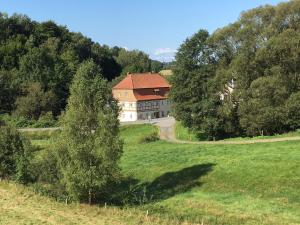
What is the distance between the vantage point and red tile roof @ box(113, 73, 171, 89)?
101 metres

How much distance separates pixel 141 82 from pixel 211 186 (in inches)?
2599

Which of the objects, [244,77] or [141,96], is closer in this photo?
[244,77]

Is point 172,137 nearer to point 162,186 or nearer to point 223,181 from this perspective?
point 162,186

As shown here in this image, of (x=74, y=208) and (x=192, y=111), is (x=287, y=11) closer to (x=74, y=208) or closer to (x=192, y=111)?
(x=192, y=111)

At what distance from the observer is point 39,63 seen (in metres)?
109

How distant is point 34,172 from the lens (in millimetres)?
41906

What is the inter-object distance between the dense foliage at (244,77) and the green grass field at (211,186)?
894cm

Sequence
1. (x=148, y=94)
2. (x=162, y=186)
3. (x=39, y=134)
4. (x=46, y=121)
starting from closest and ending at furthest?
1. (x=162, y=186)
2. (x=39, y=134)
3. (x=46, y=121)
4. (x=148, y=94)

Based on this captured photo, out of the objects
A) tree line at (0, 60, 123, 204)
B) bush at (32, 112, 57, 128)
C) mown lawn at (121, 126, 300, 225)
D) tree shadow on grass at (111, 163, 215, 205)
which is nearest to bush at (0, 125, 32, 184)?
tree line at (0, 60, 123, 204)

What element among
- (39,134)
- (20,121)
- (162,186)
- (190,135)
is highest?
(20,121)

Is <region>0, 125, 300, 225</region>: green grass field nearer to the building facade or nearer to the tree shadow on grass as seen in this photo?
the tree shadow on grass

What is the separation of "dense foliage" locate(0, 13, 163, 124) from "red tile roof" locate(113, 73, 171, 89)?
46.1ft

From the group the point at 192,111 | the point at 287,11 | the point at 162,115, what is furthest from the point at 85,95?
the point at 162,115

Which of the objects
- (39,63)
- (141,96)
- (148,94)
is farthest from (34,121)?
(148,94)
